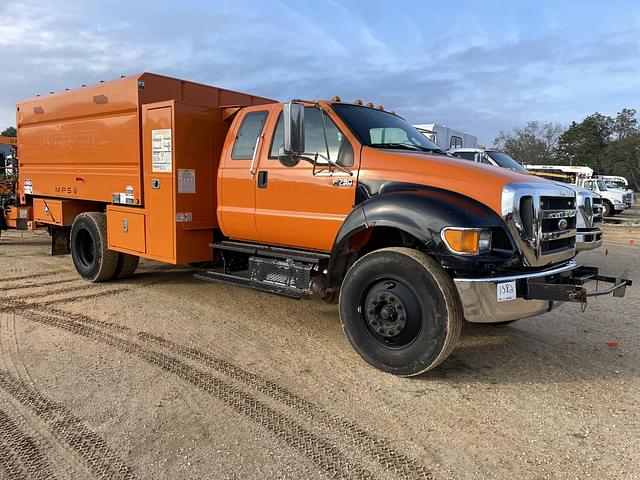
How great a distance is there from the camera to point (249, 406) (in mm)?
3768

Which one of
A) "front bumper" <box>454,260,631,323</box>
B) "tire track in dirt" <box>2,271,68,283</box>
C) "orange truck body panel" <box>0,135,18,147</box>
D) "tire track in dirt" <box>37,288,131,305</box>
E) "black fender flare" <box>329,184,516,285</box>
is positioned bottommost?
"tire track in dirt" <box>37,288,131,305</box>

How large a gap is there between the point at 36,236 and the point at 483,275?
41.6 feet

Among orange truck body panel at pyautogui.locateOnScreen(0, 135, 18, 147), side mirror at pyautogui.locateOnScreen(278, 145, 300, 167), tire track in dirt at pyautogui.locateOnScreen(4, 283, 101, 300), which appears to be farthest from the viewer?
orange truck body panel at pyautogui.locateOnScreen(0, 135, 18, 147)

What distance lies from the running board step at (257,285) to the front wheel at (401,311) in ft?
2.32

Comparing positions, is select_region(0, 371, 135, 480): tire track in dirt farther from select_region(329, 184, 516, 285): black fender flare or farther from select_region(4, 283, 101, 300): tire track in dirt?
select_region(4, 283, 101, 300): tire track in dirt

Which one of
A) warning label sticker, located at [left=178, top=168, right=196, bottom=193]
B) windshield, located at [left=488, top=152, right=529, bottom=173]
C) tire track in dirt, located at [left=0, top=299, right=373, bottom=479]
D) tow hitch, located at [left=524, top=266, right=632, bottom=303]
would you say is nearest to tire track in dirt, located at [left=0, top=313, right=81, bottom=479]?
tire track in dirt, located at [left=0, top=299, right=373, bottom=479]

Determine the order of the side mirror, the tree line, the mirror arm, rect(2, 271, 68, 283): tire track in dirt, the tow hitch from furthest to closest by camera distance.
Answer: the tree line → rect(2, 271, 68, 283): tire track in dirt → the mirror arm → the side mirror → the tow hitch

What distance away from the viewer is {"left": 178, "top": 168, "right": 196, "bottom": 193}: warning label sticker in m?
6.02

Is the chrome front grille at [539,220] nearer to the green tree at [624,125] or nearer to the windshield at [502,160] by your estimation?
the windshield at [502,160]

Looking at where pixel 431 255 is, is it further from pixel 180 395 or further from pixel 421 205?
pixel 180 395

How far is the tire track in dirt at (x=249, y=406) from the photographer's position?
306 centimetres

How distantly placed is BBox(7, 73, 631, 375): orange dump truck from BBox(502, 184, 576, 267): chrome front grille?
0.02 metres

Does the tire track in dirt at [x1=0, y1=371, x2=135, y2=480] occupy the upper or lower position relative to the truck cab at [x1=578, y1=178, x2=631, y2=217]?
lower

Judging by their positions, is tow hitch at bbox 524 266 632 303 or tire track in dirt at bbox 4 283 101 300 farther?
tire track in dirt at bbox 4 283 101 300
